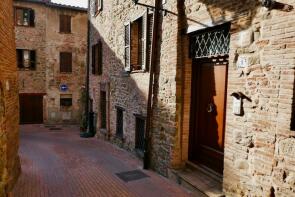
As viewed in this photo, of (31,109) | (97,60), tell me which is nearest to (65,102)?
(31,109)

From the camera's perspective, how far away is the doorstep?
5129 mm

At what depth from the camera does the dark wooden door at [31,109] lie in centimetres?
1805

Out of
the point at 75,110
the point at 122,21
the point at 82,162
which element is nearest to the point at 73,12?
the point at 75,110

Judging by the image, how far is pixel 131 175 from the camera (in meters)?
6.99

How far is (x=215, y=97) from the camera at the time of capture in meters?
5.51

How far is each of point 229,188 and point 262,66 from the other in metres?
2.17

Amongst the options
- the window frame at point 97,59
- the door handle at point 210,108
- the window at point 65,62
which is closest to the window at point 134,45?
the door handle at point 210,108

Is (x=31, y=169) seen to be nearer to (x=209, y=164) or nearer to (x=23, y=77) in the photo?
(x=209, y=164)

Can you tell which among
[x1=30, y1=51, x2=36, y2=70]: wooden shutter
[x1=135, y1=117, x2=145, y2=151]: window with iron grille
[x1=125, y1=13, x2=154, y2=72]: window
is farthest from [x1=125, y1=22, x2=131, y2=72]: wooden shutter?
[x1=30, y1=51, x2=36, y2=70]: wooden shutter

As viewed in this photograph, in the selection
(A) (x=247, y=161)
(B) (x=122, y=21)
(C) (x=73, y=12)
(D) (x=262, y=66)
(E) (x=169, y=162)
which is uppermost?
(C) (x=73, y=12)

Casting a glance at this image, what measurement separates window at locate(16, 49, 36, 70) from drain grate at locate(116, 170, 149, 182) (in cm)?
1312

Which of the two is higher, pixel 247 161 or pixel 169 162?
pixel 247 161

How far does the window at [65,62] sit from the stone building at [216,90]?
937 cm

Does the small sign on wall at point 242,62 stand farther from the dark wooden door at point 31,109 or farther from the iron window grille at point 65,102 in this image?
the dark wooden door at point 31,109
